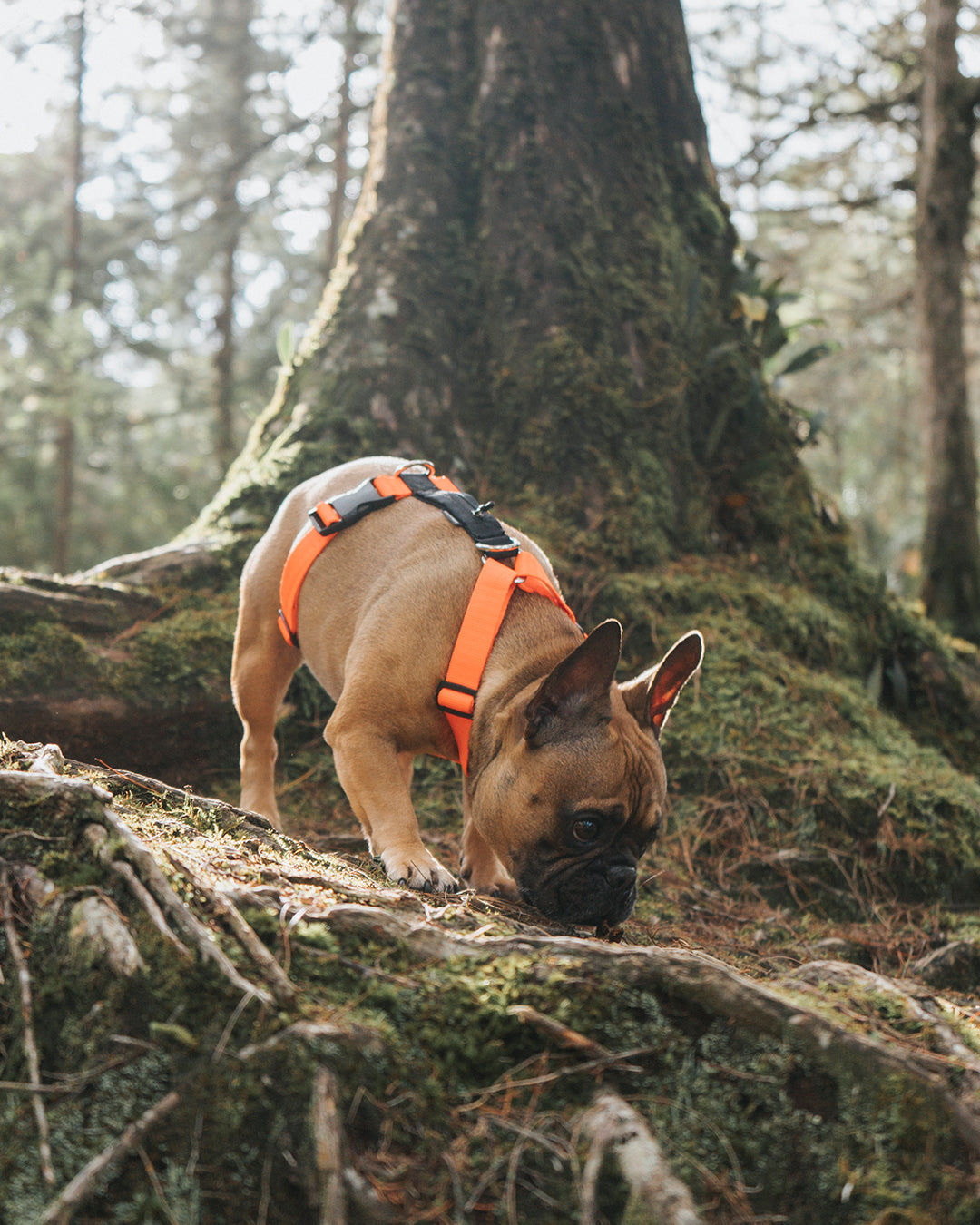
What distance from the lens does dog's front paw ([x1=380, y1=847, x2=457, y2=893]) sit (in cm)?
345

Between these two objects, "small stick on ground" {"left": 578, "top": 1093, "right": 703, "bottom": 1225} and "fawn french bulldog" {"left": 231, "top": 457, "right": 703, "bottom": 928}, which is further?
"fawn french bulldog" {"left": 231, "top": 457, "right": 703, "bottom": 928}

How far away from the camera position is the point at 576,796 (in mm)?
3393

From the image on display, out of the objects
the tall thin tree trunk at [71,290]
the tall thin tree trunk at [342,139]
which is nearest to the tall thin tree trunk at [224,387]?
the tall thin tree trunk at [71,290]

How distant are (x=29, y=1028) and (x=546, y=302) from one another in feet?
20.0

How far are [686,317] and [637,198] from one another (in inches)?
42.8

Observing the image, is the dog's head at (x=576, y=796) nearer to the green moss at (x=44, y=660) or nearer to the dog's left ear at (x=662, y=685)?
the dog's left ear at (x=662, y=685)

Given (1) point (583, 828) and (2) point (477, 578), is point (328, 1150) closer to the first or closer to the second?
(1) point (583, 828)

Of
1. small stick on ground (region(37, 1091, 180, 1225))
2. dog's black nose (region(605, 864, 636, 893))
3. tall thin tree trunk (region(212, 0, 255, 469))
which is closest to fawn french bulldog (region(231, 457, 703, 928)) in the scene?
dog's black nose (region(605, 864, 636, 893))

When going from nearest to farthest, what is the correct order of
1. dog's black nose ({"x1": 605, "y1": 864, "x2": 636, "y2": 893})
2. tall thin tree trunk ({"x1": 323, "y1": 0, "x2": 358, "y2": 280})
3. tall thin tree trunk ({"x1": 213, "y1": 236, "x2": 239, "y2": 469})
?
dog's black nose ({"x1": 605, "y1": 864, "x2": 636, "y2": 893}), tall thin tree trunk ({"x1": 323, "y1": 0, "x2": 358, "y2": 280}), tall thin tree trunk ({"x1": 213, "y1": 236, "x2": 239, "y2": 469})

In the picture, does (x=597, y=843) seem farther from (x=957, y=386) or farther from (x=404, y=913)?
(x=957, y=386)

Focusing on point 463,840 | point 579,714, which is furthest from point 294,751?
point 579,714

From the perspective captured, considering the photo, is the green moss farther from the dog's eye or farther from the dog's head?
the dog's eye

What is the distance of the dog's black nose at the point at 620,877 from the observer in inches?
129

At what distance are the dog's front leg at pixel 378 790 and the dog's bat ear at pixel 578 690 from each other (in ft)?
2.20
